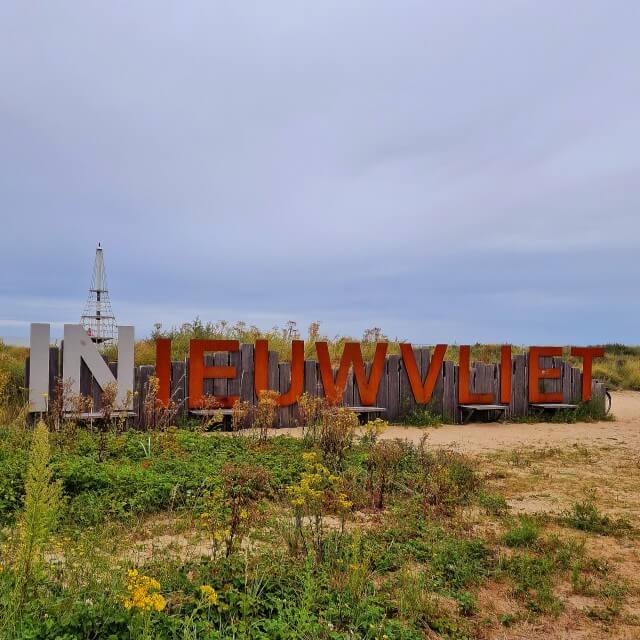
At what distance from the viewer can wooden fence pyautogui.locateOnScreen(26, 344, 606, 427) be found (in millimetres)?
11352

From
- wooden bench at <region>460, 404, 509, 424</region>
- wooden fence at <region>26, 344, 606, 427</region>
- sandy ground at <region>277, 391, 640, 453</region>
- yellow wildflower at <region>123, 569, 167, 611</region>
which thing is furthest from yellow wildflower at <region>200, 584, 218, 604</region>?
wooden bench at <region>460, 404, 509, 424</region>

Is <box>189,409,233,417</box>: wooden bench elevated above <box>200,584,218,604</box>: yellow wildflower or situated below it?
above

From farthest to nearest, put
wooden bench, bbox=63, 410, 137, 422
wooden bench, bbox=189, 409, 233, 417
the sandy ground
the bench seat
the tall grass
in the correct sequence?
the bench seat < wooden bench, bbox=189, 409, 233, 417 < the sandy ground < wooden bench, bbox=63, 410, 137, 422 < the tall grass

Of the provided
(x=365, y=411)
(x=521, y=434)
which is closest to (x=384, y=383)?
(x=365, y=411)

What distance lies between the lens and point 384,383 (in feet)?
43.5

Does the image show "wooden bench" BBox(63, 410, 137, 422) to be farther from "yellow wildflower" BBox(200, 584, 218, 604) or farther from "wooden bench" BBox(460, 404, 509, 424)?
"wooden bench" BBox(460, 404, 509, 424)

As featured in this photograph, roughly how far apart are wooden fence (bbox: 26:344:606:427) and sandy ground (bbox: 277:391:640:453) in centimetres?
70

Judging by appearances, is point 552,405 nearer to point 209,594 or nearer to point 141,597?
point 209,594

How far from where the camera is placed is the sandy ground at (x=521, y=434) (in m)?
10.9

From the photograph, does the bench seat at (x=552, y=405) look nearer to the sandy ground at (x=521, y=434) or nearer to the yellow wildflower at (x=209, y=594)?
the sandy ground at (x=521, y=434)

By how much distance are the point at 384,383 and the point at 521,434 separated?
120 inches

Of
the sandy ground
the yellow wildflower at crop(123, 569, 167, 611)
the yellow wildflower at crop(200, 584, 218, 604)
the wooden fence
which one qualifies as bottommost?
the sandy ground

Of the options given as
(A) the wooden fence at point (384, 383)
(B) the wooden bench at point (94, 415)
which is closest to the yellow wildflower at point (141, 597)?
(B) the wooden bench at point (94, 415)

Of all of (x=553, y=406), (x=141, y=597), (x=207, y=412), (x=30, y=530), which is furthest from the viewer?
(x=553, y=406)
